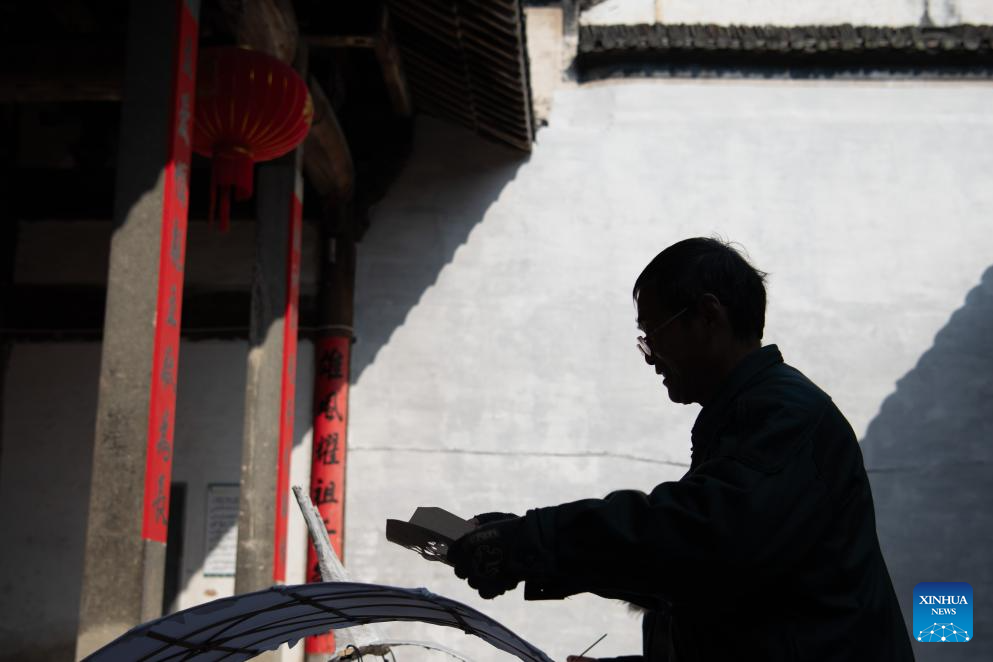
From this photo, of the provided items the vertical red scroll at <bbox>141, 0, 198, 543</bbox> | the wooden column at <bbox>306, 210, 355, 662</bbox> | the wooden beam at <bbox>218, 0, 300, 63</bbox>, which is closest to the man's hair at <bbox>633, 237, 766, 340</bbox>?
the vertical red scroll at <bbox>141, 0, 198, 543</bbox>

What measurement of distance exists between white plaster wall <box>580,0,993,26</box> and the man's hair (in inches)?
290

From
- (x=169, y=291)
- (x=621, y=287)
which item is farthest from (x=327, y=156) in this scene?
(x=169, y=291)

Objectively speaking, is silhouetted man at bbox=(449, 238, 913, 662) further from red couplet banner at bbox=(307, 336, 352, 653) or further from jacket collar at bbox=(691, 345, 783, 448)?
red couplet banner at bbox=(307, 336, 352, 653)

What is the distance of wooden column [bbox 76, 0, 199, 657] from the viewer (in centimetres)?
372

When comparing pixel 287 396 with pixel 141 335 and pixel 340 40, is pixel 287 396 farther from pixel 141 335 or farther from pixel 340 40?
pixel 141 335

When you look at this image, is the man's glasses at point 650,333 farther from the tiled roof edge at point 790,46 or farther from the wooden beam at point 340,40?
the tiled roof edge at point 790,46

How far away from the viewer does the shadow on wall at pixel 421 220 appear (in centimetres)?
798

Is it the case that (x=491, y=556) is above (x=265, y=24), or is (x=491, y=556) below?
below

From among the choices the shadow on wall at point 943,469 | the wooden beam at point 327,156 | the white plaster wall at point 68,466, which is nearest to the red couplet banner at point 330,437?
the white plaster wall at point 68,466

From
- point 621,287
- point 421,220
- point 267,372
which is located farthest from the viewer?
point 421,220

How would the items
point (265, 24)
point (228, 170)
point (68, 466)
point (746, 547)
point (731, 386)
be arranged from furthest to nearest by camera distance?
point (68, 466), point (265, 24), point (228, 170), point (731, 386), point (746, 547)

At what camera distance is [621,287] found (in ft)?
26.2

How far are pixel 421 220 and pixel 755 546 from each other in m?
6.90

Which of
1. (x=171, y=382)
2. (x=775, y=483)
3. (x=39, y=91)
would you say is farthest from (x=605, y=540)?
(x=39, y=91)
